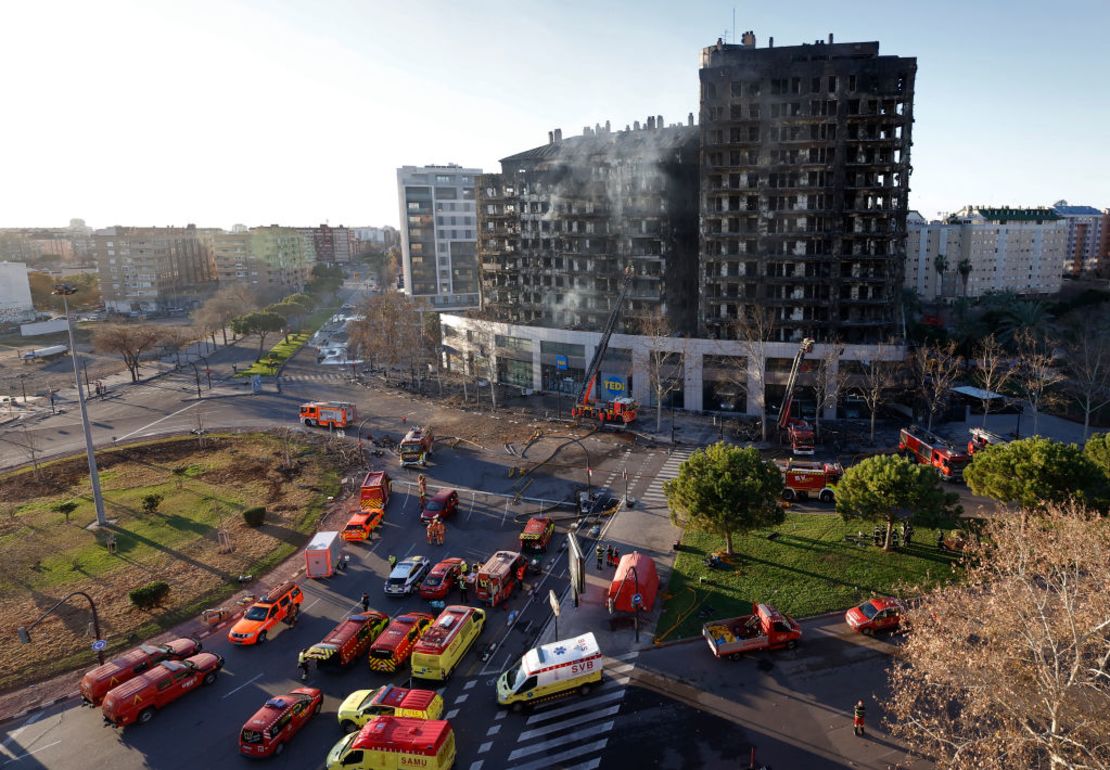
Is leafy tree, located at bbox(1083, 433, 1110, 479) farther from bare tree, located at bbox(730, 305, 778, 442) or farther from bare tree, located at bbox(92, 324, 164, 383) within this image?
bare tree, located at bbox(92, 324, 164, 383)

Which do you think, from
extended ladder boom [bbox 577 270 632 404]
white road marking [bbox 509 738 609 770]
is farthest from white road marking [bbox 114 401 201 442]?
white road marking [bbox 509 738 609 770]

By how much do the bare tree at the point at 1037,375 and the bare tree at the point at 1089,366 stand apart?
1.68 metres

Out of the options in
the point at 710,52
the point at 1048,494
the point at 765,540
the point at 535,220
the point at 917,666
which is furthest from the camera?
the point at 535,220

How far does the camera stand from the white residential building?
138750mm

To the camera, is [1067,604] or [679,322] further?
[679,322]

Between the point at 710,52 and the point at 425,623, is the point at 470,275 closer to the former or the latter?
the point at 710,52

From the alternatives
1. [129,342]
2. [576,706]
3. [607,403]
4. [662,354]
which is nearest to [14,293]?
[129,342]

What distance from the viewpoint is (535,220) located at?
8369cm

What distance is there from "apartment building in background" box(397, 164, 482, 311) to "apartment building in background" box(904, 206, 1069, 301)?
3694 inches

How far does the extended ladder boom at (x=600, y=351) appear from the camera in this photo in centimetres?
6944

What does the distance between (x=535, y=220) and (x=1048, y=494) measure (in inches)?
2439

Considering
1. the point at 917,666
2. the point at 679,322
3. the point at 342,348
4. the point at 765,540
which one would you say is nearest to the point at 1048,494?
the point at 765,540

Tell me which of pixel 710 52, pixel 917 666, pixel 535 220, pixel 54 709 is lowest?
pixel 54 709

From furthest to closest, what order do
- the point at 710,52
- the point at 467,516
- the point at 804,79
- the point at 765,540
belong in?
1. the point at 710,52
2. the point at 804,79
3. the point at 467,516
4. the point at 765,540
